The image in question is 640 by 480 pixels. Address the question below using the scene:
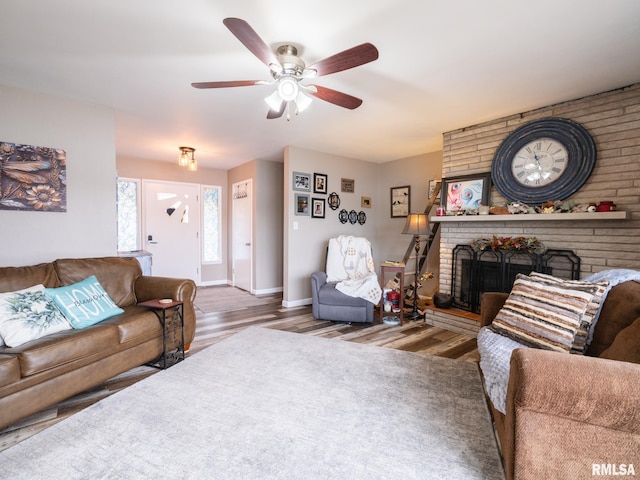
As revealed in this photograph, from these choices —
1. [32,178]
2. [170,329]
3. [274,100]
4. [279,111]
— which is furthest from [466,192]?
[32,178]

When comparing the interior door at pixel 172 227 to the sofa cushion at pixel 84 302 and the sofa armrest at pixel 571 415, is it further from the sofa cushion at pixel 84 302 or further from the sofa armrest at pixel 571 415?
the sofa armrest at pixel 571 415

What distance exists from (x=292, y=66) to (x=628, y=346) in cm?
230

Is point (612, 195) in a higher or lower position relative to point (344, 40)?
lower

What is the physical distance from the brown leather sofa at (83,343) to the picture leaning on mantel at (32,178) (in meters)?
0.70

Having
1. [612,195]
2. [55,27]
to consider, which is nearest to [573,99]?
[612,195]

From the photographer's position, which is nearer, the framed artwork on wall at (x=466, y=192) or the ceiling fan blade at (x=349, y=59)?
the ceiling fan blade at (x=349, y=59)

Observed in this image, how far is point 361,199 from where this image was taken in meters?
5.29

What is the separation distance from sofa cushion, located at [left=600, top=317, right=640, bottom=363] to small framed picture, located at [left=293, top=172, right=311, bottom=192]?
12.1ft

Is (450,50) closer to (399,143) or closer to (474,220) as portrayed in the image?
(474,220)

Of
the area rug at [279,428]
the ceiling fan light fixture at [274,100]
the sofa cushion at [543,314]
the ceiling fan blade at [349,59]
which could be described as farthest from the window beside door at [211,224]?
the sofa cushion at [543,314]

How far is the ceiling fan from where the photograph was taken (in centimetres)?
151

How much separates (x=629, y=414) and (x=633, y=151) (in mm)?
2630

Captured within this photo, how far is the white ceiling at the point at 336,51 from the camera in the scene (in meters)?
1.66

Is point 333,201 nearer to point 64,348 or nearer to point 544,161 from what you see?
point 544,161
